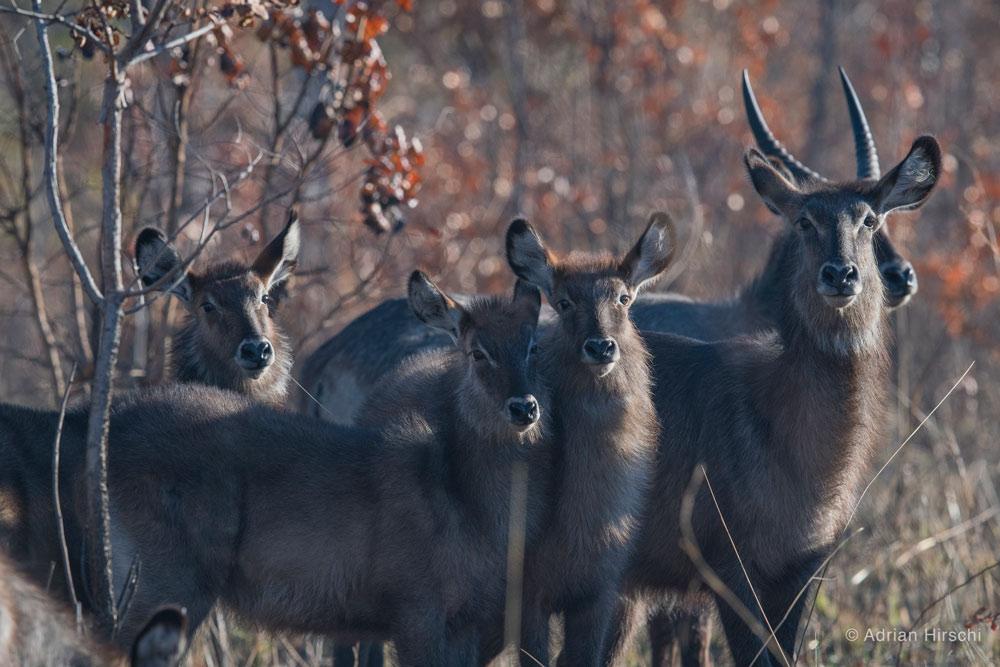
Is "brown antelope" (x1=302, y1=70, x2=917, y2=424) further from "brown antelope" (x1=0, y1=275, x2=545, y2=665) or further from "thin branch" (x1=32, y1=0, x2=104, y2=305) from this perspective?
"thin branch" (x1=32, y1=0, x2=104, y2=305)

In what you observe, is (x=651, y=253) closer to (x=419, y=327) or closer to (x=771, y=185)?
(x=771, y=185)

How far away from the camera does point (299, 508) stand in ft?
20.5

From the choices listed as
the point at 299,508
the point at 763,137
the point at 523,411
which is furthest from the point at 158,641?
the point at 763,137

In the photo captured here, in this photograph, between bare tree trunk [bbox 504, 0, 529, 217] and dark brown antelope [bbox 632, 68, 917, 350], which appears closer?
dark brown antelope [bbox 632, 68, 917, 350]

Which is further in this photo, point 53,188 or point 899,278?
point 899,278

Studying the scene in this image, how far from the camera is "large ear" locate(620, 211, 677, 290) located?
6.89m

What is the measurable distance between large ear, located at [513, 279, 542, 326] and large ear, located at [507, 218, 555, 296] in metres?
0.04

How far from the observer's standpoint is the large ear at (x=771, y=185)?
7277mm

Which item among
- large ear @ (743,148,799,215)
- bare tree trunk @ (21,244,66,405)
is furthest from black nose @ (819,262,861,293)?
bare tree trunk @ (21,244,66,405)

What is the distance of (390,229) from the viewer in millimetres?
8398

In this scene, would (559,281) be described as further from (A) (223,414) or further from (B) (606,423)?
(A) (223,414)

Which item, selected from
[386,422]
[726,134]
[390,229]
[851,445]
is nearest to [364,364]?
[390,229]

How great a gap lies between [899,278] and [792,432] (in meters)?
1.28

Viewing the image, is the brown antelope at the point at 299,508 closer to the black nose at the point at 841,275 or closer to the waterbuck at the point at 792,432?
the waterbuck at the point at 792,432
